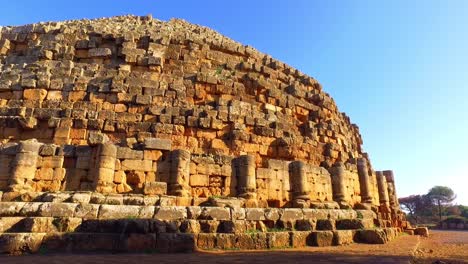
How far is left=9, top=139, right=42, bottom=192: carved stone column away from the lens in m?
9.46

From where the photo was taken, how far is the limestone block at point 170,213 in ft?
29.4

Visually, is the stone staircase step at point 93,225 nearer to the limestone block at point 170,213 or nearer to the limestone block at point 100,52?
the limestone block at point 170,213

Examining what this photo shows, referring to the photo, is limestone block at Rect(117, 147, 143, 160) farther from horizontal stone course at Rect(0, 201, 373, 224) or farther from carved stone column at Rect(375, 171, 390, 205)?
carved stone column at Rect(375, 171, 390, 205)

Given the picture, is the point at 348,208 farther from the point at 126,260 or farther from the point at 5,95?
the point at 5,95

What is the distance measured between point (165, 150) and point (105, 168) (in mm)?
2015

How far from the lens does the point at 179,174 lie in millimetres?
10477

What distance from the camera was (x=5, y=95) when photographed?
41.7ft

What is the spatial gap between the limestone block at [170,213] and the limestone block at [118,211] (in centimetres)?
55

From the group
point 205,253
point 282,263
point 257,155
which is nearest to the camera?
point 282,263

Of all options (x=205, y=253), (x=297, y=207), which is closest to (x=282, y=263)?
(x=205, y=253)

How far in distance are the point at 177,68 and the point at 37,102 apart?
5778mm

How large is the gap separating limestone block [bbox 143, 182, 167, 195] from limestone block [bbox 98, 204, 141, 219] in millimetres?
1066

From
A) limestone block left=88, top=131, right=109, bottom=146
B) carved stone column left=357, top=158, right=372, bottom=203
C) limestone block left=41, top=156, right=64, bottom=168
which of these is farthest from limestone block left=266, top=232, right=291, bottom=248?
carved stone column left=357, top=158, right=372, bottom=203

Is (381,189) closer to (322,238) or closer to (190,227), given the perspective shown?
(322,238)
